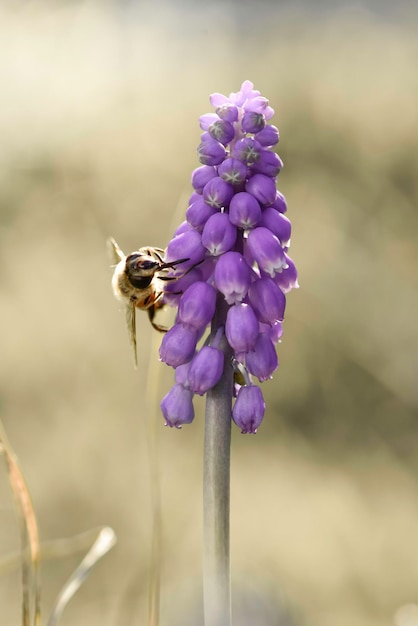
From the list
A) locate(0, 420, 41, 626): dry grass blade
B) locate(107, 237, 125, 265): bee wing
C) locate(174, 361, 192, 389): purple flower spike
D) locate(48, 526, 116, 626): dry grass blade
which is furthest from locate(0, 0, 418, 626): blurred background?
locate(174, 361, 192, 389): purple flower spike

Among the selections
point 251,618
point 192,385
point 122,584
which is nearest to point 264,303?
point 192,385

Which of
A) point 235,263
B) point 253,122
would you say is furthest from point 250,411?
point 253,122

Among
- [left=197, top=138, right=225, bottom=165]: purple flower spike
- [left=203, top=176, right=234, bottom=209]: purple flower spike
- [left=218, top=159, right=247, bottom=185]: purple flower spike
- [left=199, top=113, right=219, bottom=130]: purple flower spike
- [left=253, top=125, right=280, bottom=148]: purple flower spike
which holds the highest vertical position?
[left=199, top=113, right=219, bottom=130]: purple flower spike

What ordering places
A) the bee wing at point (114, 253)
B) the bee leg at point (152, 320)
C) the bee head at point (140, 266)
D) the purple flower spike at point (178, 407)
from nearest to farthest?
the purple flower spike at point (178, 407)
the bee head at point (140, 266)
the bee leg at point (152, 320)
the bee wing at point (114, 253)

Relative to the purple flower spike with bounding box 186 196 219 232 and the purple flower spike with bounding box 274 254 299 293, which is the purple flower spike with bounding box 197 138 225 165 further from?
the purple flower spike with bounding box 274 254 299 293

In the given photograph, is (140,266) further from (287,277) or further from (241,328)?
(241,328)

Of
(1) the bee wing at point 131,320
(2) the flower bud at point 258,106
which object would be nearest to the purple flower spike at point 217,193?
(2) the flower bud at point 258,106

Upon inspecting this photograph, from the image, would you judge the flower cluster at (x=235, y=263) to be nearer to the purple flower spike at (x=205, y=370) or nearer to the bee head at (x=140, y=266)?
the purple flower spike at (x=205, y=370)
